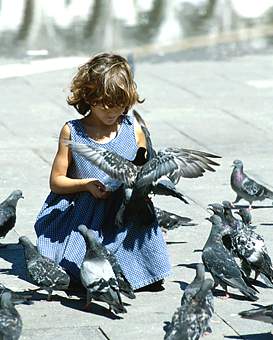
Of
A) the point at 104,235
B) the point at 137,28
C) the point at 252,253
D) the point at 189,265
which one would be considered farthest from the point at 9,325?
the point at 137,28

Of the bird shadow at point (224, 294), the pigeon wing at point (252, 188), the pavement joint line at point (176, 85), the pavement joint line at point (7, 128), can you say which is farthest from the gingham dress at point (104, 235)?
the pavement joint line at point (176, 85)

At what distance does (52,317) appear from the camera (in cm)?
742

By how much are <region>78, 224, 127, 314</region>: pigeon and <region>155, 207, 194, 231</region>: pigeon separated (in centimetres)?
155

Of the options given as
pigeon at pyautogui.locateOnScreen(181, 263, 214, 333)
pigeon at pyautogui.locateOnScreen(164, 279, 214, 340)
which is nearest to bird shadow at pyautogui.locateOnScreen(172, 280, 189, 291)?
pigeon at pyautogui.locateOnScreen(181, 263, 214, 333)

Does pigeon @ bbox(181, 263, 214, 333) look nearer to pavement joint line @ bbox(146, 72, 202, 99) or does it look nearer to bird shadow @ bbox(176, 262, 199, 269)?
bird shadow @ bbox(176, 262, 199, 269)

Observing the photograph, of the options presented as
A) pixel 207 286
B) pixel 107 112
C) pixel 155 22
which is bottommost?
pixel 155 22

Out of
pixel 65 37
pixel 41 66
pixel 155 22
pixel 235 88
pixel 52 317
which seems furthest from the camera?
pixel 155 22

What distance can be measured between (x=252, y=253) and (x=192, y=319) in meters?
1.42

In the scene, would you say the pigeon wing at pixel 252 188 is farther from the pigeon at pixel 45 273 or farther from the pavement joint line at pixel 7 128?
the pavement joint line at pixel 7 128

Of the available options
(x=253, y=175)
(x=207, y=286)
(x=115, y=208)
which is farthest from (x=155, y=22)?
(x=207, y=286)

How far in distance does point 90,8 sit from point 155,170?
1464cm

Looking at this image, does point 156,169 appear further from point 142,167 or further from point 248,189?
point 248,189

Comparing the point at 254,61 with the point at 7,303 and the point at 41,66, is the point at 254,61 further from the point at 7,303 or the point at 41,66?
the point at 7,303

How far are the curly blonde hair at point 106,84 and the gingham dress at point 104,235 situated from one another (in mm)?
326
